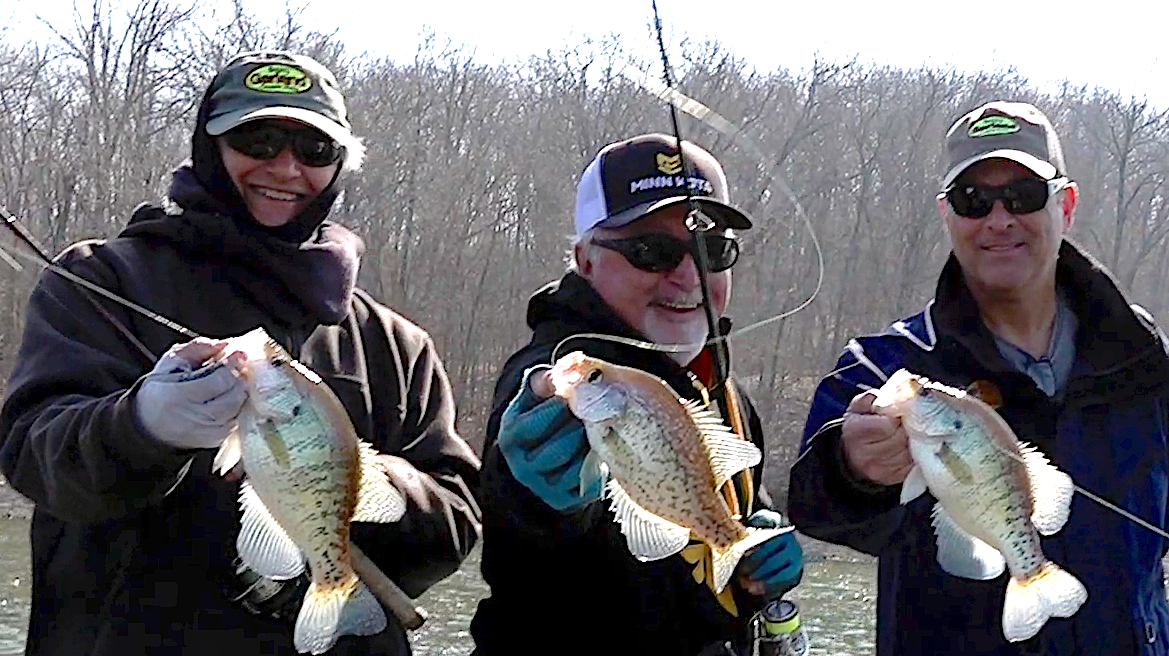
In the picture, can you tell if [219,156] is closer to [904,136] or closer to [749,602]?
[749,602]

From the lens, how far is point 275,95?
3.71 m

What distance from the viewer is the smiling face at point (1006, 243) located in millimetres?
4090

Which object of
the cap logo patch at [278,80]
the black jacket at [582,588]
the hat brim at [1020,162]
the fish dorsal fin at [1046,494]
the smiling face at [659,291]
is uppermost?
the cap logo patch at [278,80]

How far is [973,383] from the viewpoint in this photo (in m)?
4.00

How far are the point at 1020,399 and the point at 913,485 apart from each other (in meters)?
0.72

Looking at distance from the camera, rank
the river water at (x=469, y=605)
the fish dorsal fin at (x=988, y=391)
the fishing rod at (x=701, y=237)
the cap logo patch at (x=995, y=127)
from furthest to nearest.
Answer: the river water at (x=469, y=605)
the cap logo patch at (x=995, y=127)
the fish dorsal fin at (x=988, y=391)
the fishing rod at (x=701, y=237)

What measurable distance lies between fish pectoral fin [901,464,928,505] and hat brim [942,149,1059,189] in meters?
1.15

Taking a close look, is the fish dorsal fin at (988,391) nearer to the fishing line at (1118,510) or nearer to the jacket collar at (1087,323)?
the jacket collar at (1087,323)

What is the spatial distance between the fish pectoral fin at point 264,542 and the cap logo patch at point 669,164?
1491 millimetres

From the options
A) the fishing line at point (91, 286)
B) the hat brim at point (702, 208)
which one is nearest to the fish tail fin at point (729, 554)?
the hat brim at point (702, 208)

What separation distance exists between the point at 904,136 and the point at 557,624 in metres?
15.9

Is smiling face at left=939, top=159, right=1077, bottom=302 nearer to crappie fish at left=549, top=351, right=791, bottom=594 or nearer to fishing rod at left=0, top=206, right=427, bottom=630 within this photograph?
crappie fish at left=549, top=351, right=791, bottom=594

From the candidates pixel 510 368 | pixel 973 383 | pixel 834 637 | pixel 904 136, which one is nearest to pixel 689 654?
pixel 510 368

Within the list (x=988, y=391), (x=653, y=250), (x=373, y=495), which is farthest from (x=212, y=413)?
(x=988, y=391)
